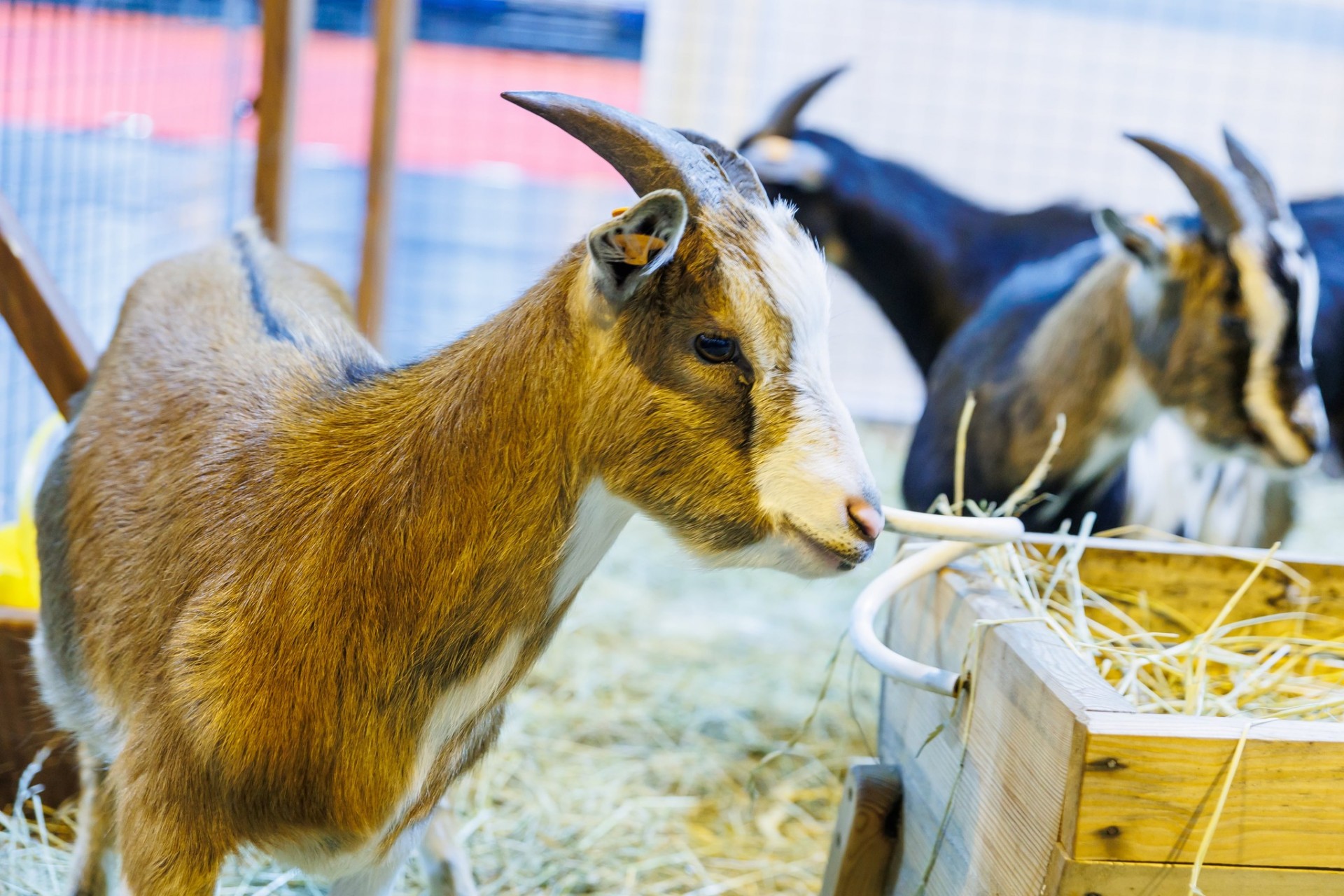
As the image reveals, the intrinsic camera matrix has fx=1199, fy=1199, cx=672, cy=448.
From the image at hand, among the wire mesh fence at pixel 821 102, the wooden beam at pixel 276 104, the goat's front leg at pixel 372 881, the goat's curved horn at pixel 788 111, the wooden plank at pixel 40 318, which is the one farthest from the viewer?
the wire mesh fence at pixel 821 102

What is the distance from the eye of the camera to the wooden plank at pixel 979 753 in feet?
4.62

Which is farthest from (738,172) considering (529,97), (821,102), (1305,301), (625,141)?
(821,102)

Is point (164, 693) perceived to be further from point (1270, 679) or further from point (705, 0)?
point (705, 0)

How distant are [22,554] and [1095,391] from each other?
8.54 ft

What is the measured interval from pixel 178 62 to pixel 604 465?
Answer: 2.91 metres

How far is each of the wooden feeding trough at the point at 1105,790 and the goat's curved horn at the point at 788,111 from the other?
323cm

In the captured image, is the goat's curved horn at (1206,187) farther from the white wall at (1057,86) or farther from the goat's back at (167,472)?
the white wall at (1057,86)

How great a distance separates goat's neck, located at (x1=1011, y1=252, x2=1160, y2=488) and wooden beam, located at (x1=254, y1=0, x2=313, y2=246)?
2023mm

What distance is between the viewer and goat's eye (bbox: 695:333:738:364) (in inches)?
59.4

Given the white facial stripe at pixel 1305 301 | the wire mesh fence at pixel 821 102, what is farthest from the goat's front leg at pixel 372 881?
the wire mesh fence at pixel 821 102

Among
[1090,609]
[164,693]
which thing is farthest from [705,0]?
[164,693]

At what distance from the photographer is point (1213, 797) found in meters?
1.36

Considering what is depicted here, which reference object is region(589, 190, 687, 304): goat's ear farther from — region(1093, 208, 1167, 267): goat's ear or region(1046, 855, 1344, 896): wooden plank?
region(1093, 208, 1167, 267): goat's ear

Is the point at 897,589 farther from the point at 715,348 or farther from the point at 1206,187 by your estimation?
the point at 1206,187
